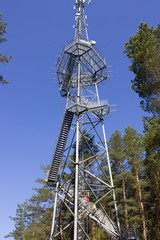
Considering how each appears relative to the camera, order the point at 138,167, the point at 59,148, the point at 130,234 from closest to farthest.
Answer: the point at 130,234, the point at 59,148, the point at 138,167

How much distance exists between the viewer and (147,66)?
436 inches

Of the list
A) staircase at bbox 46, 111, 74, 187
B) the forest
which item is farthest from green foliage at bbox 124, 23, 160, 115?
staircase at bbox 46, 111, 74, 187

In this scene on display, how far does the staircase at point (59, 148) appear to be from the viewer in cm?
1280

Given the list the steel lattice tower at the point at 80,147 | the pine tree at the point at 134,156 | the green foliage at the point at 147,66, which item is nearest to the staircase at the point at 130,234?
the steel lattice tower at the point at 80,147

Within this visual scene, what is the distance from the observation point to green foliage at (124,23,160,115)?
11016mm

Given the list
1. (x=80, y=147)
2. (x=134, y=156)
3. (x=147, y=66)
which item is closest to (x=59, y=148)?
(x=80, y=147)

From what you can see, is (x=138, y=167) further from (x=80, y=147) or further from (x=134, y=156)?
(x=80, y=147)

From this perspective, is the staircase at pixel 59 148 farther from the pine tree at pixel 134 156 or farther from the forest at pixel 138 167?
the pine tree at pixel 134 156

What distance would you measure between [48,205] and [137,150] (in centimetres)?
Answer: 1084

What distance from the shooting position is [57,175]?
42.3ft

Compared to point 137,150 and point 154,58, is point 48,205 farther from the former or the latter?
point 154,58

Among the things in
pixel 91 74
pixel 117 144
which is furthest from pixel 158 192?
pixel 91 74

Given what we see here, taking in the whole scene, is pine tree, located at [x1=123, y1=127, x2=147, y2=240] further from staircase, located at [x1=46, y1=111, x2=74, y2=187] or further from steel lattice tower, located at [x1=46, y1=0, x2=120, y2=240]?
staircase, located at [x1=46, y1=111, x2=74, y2=187]

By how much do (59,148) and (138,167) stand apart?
963 cm
